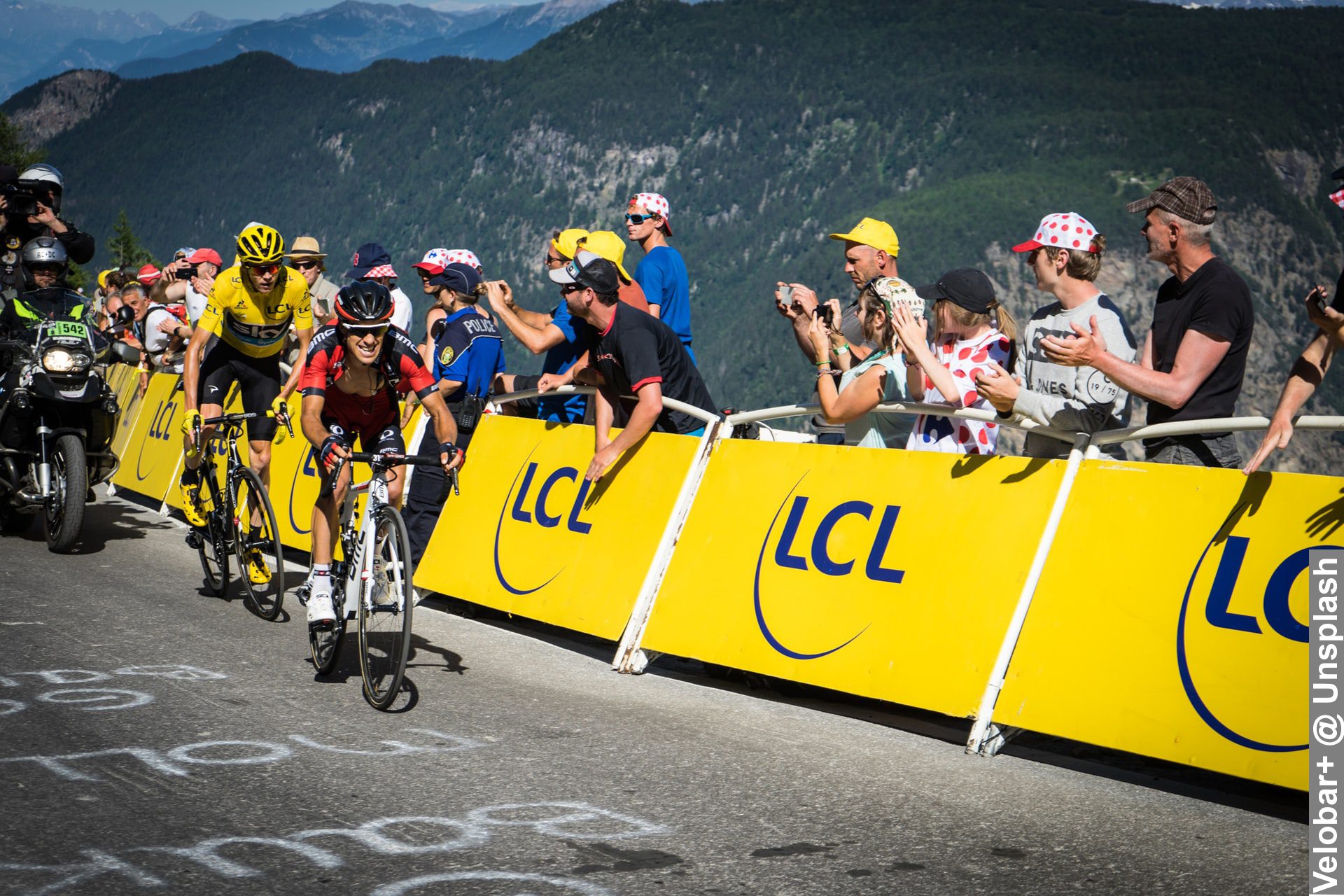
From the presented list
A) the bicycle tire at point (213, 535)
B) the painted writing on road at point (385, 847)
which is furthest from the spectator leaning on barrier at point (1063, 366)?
the bicycle tire at point (213, 535)

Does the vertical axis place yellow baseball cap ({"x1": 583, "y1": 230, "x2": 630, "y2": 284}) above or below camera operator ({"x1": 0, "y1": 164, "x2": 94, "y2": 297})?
above

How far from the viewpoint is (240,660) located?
723cm

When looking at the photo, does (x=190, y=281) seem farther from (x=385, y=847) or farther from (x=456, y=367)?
(x=385, y=847)

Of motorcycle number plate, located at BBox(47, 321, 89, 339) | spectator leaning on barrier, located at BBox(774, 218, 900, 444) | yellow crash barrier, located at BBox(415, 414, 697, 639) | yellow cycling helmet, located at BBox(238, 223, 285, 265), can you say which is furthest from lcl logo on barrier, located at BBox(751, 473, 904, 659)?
motorcycle number plate, located at BBox(47, 321, 89, 339)

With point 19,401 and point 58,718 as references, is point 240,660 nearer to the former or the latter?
point 58,718

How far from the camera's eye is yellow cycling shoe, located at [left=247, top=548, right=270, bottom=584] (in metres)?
8.77

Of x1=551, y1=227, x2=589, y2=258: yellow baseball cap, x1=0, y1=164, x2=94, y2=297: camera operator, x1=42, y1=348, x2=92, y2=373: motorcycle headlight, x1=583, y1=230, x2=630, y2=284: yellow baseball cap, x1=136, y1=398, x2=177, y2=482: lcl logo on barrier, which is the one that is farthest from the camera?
x1=136, y1=398, x2=177, y2=482: lcl logo on barrier

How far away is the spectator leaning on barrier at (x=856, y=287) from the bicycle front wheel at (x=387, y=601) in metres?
2.86

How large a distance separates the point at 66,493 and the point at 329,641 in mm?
4267

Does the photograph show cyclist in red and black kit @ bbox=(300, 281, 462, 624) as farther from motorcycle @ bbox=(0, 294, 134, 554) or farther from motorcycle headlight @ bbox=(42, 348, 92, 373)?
motorcycle headlight @ bbox=(42, 348, 92, 373)

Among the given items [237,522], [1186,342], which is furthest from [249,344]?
[1186,342]

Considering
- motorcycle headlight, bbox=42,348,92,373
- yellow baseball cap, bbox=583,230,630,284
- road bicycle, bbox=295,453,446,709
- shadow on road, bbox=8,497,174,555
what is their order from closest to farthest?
1. road bicycle, bbox=295,453,446,709
2. yellow baseball cap, bbox=583,230,630,284
3. motorcycle headlight, bbox=42,348,92,373
4. shadow on road, bbox=8,497,174,555

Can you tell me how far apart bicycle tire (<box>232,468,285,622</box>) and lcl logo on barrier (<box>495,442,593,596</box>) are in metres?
1.38

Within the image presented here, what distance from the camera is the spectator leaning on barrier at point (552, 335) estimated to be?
952 cm
